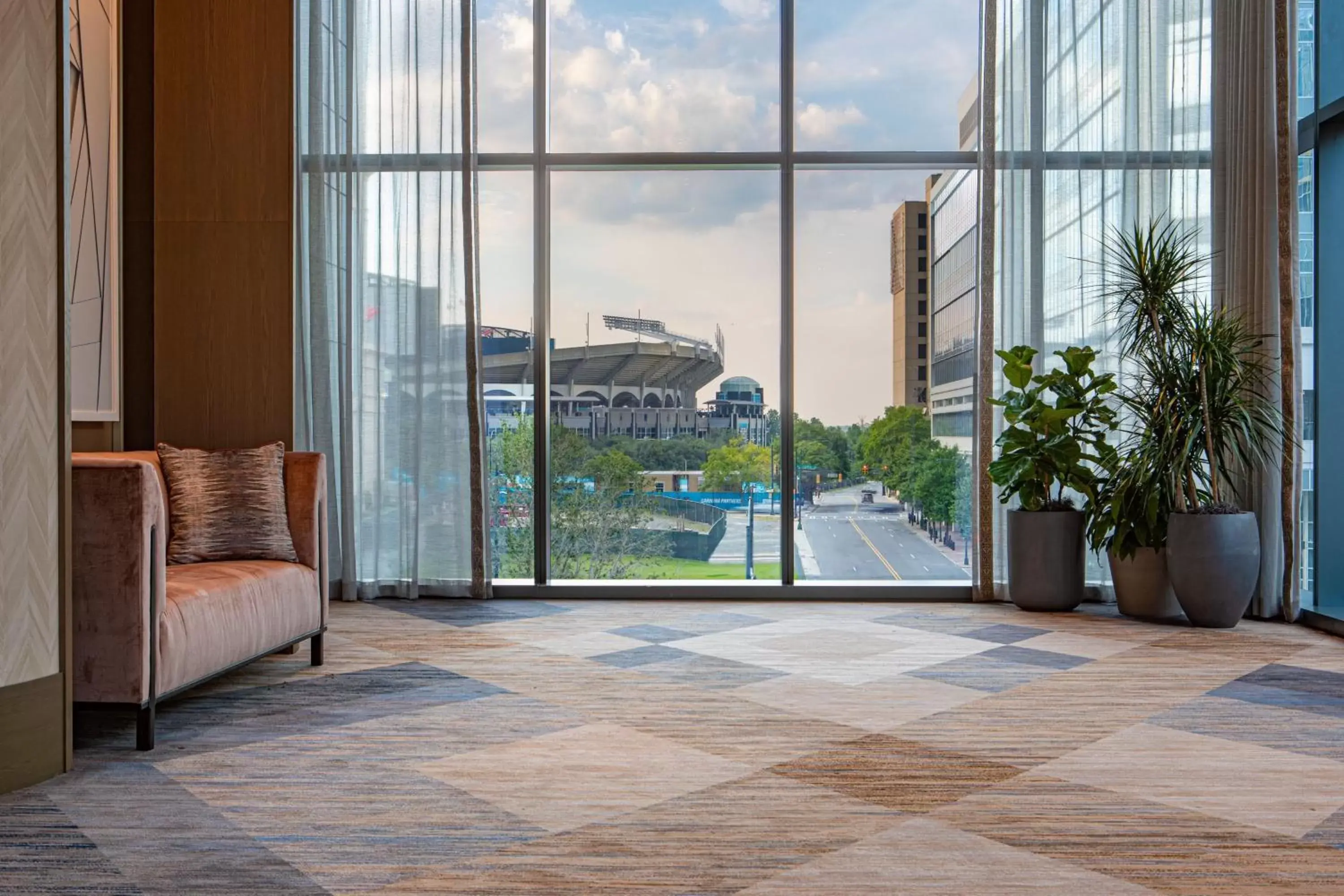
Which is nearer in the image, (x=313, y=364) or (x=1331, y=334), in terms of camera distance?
(x=1331, y=334)

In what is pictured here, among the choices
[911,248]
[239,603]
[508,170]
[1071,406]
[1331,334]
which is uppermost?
[508,170]

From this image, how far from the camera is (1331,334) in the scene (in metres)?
4.96

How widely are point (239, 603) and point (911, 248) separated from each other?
4064mm

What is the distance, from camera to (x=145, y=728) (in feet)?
9.33

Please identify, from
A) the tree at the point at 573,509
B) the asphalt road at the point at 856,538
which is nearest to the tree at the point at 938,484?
the asphalt road at the point at 856,538

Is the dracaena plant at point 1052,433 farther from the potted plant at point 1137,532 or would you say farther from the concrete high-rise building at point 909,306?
the concrete high-rise building at point 909,306

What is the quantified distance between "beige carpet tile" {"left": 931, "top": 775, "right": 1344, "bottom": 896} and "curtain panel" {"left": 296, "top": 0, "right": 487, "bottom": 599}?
3.65 m

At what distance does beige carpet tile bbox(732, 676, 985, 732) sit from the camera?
126 inches

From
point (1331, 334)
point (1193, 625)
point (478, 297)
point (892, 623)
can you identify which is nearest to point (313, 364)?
point (478, 297)

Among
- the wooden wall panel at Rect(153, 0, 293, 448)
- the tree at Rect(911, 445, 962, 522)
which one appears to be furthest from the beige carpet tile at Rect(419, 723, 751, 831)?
the tree at Rect(911, 445, 962, 522)

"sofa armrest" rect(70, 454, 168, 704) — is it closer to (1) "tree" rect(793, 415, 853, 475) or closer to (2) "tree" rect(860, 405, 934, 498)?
(1) "tree" rect(793, 415, 853, 475)

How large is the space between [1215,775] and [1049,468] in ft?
8.47

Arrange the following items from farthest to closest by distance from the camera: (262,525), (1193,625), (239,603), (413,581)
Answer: (413,581)
(1193,625)
(262,525)
(239,603)

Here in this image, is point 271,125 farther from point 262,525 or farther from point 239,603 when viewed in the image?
point 239,603
